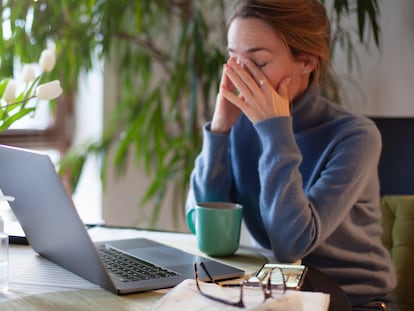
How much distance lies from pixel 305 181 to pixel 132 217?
5.45 feet

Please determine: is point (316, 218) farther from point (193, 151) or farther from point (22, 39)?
point (193, 151)

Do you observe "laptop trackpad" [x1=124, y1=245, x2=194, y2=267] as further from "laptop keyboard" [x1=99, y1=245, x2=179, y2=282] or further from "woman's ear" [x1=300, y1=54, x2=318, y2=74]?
"woman's ear" [x1=300, y1=54, x2=318, y2=74]

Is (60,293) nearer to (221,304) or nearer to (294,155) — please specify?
(221,304)

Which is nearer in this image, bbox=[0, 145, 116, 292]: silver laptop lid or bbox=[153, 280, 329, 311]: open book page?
bbox=[153, 280, 329, 311]: open book page

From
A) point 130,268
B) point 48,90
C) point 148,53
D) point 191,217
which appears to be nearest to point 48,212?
point 130,268

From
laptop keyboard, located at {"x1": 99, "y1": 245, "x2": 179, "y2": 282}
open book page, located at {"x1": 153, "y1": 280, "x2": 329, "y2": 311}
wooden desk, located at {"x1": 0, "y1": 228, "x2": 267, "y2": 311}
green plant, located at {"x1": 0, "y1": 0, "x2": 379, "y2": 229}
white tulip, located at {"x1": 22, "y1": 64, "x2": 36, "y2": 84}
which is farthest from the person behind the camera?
green plant, located at {"x1": 0, "y1": 0, "x2": 379, "y2": 229}

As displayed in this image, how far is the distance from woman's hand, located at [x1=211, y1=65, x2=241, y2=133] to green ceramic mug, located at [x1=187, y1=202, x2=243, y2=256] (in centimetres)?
26

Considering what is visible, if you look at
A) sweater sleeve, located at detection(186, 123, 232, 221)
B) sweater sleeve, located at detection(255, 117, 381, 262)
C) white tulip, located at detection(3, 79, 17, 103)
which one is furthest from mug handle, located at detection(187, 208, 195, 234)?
white tulip, located at detection(3, 79, 17, 103)

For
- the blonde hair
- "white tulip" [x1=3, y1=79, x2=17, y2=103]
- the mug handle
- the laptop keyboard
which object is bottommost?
the laptop keyboard

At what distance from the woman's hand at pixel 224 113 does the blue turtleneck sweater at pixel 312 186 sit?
2cm

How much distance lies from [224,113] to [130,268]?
47 cm

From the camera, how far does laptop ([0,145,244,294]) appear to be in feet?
2.88

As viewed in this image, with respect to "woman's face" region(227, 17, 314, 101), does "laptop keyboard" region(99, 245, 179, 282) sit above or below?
below

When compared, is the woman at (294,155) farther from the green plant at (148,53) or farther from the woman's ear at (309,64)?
the green plant at (148,53)
